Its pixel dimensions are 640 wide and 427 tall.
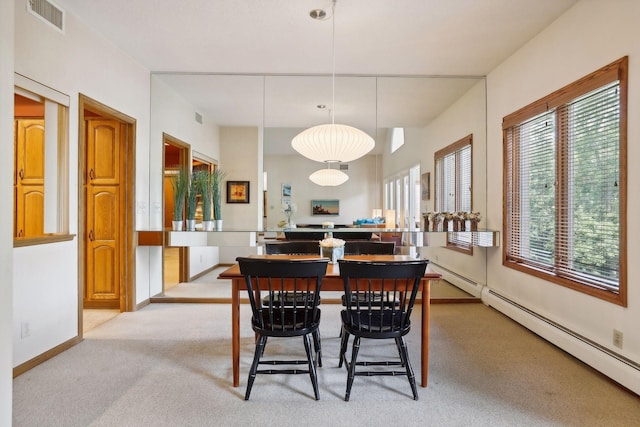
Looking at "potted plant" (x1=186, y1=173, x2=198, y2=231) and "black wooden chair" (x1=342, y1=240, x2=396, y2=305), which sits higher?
"potted plant" (x1=186, y1=173, x2=198, y2=231)

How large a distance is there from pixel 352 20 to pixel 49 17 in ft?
7.71

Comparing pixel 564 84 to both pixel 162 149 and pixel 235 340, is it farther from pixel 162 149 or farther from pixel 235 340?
pixel 162 149

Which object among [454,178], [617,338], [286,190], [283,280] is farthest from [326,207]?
[617,338]

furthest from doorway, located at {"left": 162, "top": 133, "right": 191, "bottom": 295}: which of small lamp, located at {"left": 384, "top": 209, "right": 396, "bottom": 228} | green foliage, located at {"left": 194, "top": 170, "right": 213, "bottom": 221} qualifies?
small lamp, located at {"left": 384, "top": 209, "right": 396, "bottom": 228}

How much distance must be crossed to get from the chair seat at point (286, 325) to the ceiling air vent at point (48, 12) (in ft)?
8.90

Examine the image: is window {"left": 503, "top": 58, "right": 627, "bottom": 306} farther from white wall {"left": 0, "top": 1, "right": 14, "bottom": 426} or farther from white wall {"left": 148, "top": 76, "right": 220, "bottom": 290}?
white wall {"left": 0, "top": 1, "right": 14, "bottom": 426}

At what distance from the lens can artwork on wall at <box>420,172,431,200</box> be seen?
4.67m

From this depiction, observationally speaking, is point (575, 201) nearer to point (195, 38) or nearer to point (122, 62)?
point (195, 38)

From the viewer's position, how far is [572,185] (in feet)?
10.1

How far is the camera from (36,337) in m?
2.82

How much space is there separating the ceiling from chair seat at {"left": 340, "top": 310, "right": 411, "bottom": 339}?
235cm

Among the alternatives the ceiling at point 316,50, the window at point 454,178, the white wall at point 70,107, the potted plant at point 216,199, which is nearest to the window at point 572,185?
the window at point 454,178

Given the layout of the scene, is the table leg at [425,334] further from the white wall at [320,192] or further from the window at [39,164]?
the window at [39,164]

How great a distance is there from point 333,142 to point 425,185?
73.1 inches
